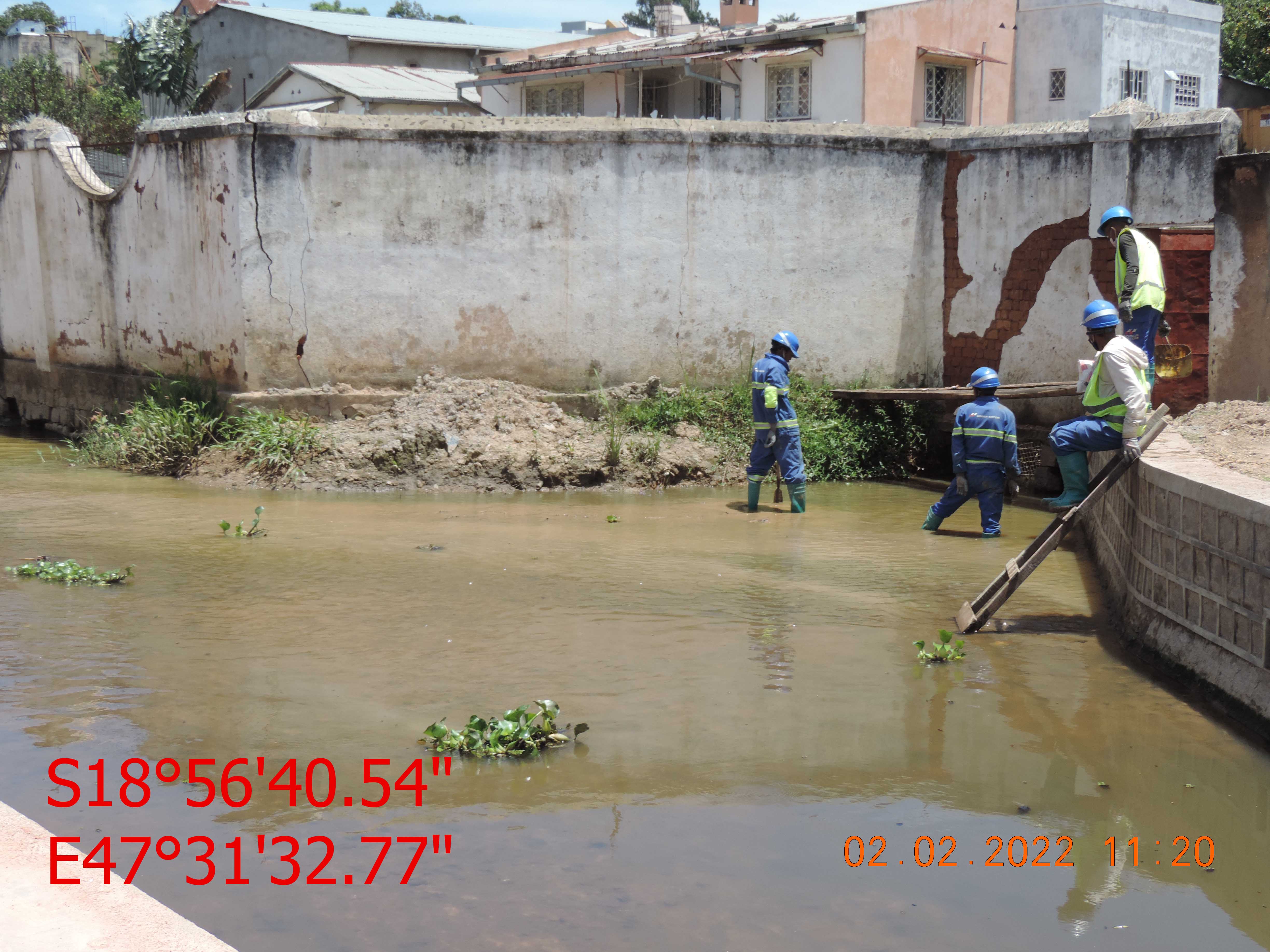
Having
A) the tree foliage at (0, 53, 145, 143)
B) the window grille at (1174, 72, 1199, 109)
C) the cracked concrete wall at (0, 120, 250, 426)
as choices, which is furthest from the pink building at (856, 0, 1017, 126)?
the tree foliage at (0, 53, 145, 143)

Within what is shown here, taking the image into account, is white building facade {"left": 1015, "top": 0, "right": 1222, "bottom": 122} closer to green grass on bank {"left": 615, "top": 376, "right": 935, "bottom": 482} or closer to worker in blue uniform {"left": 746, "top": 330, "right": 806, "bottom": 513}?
green grass on bank {"left": 615, "top": 376, "right": 935, "bottom": 482}

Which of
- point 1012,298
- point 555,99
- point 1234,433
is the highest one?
point 555,99

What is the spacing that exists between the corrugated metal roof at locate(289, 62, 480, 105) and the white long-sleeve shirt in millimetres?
23925

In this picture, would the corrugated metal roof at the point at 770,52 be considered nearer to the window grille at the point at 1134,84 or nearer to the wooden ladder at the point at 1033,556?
the window grille at the point at 1134,84

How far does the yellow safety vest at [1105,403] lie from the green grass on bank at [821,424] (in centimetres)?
491

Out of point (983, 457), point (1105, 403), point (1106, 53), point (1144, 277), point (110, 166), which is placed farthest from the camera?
point (1106, 53)

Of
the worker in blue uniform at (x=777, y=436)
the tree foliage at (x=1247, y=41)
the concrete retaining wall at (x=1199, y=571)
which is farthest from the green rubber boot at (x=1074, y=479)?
the tree foliage at (x=1247, y=41)

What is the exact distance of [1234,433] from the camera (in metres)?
7.60

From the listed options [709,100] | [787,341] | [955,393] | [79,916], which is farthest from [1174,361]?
[709,100]

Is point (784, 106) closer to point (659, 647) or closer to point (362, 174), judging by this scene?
point (362, 174)

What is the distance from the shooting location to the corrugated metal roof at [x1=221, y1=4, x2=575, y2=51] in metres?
33.3

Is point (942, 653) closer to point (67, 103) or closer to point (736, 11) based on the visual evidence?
point (736, 11)

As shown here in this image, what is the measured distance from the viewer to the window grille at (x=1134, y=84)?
93.1 ft

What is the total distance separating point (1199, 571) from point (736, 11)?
30929mm
